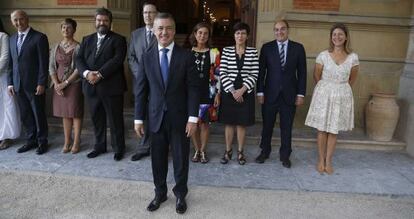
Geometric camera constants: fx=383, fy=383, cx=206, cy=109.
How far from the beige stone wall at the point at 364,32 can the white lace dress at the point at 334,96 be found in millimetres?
1580

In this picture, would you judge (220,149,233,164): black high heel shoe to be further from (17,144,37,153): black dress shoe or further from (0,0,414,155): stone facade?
(17,144,37,153): black dress shoe

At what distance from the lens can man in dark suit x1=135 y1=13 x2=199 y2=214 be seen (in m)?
3.46

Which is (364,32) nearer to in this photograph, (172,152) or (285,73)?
(285,73)

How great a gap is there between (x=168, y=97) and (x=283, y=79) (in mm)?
1863

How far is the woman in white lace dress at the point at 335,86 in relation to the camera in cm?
456

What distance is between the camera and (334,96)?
15.2ft

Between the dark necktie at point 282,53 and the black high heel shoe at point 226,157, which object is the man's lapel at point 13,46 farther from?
the dark necktie at point 282,53

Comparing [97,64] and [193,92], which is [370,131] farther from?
[97,64]

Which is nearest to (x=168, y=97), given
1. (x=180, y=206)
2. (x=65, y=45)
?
(x=180, y=206)

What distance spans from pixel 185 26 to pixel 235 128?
21.6ft

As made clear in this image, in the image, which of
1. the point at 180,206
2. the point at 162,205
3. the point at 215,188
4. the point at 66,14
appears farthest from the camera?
the point at 66,14

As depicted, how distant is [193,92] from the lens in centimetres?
354

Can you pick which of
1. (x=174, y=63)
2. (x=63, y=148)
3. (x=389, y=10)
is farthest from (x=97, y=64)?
(x=389, y=10)

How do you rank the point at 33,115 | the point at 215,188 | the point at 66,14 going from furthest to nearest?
1. the point at 66,14
2. the point at 33,115
3. the point at 215,188
